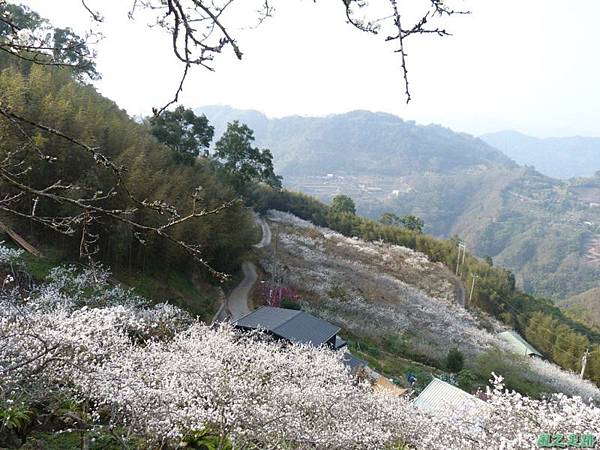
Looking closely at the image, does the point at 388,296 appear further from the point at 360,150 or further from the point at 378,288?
the point at 360,150

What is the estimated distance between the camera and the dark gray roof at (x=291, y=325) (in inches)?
518

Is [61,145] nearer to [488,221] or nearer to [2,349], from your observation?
[2,349]

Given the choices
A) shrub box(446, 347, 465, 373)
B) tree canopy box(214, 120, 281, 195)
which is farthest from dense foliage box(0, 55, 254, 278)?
shrub box(446, 347, 465, 373)

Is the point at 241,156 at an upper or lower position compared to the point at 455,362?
upper

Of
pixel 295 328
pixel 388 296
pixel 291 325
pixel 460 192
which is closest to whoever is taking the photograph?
pixel 295 328

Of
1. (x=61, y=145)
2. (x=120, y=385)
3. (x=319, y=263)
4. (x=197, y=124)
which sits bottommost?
(x=319, y=263)

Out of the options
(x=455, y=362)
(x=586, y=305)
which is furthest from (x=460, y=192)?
(x=455, y=362)

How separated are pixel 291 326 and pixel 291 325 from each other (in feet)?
0.26

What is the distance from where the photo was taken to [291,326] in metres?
13.8

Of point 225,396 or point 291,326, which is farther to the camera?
point 291,326

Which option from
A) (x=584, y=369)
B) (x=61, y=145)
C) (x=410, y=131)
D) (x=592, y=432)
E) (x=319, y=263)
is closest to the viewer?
(x=592, y=432)

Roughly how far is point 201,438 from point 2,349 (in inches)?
133

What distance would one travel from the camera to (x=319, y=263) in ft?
92.0

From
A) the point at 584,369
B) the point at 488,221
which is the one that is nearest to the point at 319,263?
the point at 584,369
